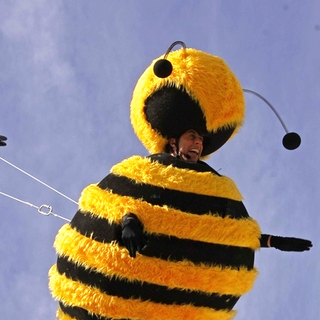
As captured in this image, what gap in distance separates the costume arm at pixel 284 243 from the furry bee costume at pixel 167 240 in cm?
9

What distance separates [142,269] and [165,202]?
16.2 inches

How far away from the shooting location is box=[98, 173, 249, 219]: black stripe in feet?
12.9

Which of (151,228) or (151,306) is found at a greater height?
(151,228)

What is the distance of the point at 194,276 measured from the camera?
384 centimetres

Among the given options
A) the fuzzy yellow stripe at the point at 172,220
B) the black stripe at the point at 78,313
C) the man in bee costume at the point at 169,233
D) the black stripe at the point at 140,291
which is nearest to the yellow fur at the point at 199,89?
the man in bee costume at the point at 169,233

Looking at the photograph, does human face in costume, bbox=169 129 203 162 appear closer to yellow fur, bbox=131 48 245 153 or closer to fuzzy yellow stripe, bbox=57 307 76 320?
yellow fur, bbox=131 48 245 153

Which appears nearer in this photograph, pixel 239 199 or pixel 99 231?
pixel 99 231

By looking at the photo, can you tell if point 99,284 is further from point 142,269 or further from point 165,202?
point 165,202

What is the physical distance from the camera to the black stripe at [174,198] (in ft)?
12.9

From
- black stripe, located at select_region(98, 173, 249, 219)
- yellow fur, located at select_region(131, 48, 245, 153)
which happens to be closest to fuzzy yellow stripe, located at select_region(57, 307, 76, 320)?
black stripe, located at select_region(98, 173, 249, 219)

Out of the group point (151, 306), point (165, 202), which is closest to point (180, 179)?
point (165, 202)

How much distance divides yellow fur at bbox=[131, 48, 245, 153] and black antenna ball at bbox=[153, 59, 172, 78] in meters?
0.17

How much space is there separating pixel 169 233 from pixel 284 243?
2.76ft

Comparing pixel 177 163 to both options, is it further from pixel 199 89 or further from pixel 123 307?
pixel 123 307
